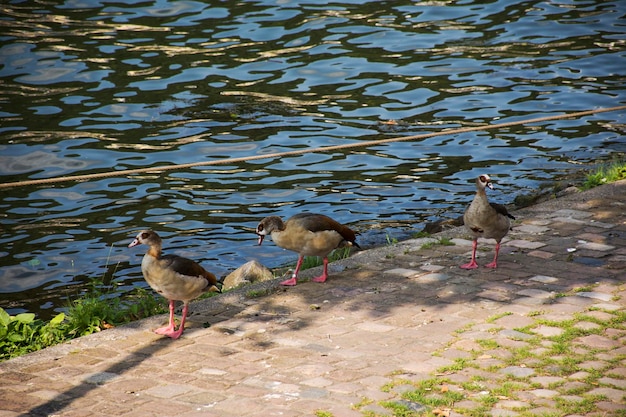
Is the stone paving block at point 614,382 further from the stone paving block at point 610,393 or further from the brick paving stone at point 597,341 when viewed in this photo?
the brick paving stone at point 597,341

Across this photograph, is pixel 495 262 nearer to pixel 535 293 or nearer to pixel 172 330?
pixel 535 293

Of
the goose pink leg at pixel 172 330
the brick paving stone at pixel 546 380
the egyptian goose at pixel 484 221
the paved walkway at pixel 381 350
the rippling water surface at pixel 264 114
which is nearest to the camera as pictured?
the paved walkway at pixel 381 350

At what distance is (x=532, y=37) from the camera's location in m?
21.7

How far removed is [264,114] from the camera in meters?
17.4

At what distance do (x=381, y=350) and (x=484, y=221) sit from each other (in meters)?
2.45

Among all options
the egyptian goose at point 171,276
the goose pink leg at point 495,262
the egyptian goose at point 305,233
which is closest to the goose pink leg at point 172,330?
the egyptian goose at point 171,276

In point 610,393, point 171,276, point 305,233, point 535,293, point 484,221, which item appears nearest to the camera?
point 610,393

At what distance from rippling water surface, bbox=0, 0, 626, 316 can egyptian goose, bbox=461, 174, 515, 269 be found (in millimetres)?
2920

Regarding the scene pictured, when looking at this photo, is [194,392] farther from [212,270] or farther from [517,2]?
[517,2]

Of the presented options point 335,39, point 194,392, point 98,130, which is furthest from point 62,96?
point 194,392

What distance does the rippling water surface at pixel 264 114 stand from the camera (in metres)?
12.8

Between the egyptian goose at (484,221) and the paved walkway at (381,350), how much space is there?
0.24m

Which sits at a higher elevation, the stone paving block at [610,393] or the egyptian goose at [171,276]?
the egyptian goose at [171,276]

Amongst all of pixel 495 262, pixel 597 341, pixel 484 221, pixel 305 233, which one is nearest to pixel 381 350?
pixel 597 341
